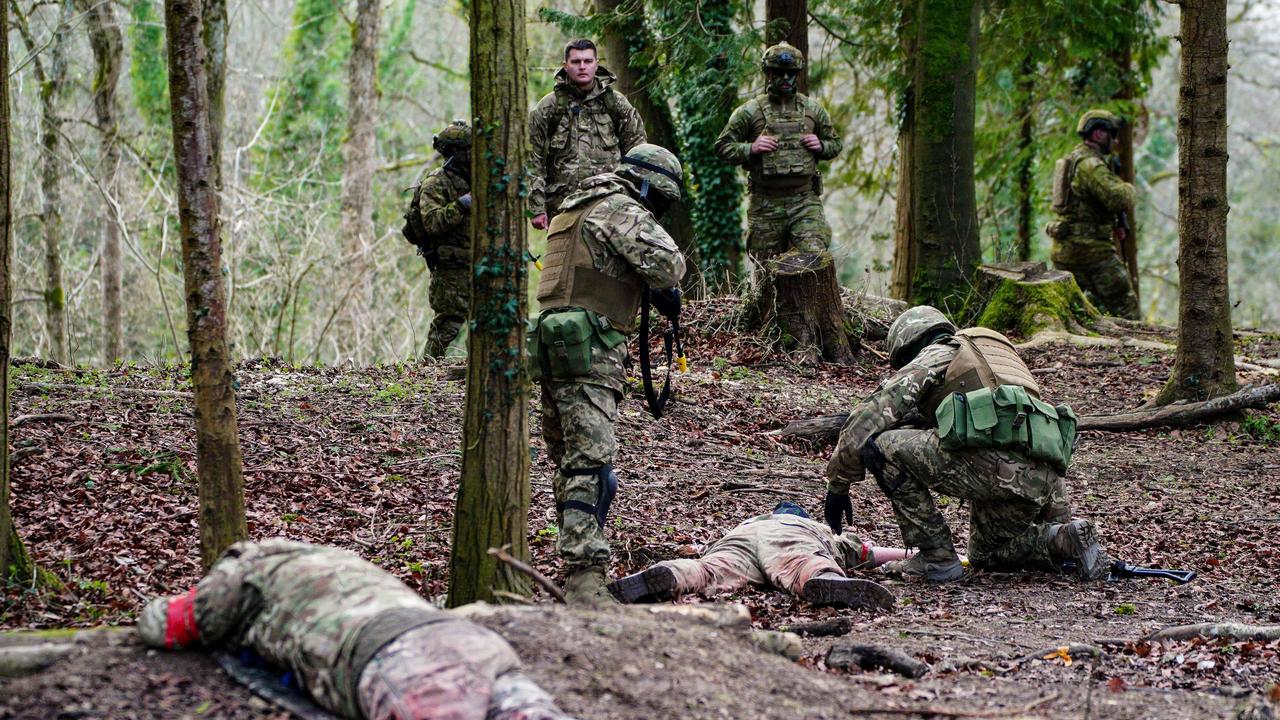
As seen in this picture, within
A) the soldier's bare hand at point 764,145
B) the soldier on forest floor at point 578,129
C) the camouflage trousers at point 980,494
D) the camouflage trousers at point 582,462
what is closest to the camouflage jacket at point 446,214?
the soldier on forest floor at point 578,129

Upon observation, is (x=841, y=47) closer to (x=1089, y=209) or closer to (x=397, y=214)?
(x=1089, y=209)

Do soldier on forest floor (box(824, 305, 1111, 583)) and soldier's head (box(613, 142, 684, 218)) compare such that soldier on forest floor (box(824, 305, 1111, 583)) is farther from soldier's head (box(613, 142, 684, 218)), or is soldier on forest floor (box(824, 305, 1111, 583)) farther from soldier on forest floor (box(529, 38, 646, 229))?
soldier on forest floor (box(529, 38, 646, 229))

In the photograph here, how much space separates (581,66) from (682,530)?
3.93 m

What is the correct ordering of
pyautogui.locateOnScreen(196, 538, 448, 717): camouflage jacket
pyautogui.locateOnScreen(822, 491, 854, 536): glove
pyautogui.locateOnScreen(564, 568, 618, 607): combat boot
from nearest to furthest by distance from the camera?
pyautogui.locateOnScreen(196, 538, 448, 717): camouflage jacket
pyautogui.locateOnScreen(564, 568, 618, 607): combat boot
pyautogui.locateOnScreen(822, 491, 854, 536): glove

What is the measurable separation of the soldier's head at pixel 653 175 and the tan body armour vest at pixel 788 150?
513cm

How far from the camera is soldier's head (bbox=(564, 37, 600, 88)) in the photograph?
339 inches

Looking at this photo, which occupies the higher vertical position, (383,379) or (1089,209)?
(1089,209)

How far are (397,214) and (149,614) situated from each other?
71.2 feet

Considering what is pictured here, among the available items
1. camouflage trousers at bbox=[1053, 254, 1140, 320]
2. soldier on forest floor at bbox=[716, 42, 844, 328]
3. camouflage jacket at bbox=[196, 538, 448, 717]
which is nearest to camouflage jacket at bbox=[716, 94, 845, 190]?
soldier on forest floor at bbox=[716, 42, 844, 328]

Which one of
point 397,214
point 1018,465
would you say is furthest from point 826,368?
A: point 397,214

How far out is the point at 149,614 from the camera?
3402 mm

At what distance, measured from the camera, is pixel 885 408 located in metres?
5.84

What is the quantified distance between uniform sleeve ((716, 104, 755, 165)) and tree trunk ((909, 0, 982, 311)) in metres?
2.54

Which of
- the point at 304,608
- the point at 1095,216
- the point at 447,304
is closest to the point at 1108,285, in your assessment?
the point at 1095,216
